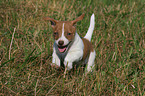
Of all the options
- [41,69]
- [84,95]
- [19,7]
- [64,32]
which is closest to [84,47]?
[64,32]

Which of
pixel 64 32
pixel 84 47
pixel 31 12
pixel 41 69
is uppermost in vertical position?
pixel 31 12

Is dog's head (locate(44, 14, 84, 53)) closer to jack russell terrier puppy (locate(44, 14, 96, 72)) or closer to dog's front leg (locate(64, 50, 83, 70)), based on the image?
jack russell terrier puppy (locate(44, 14, 96, 72))

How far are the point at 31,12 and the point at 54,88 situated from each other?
10.7 feet

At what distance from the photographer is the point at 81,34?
5.58 metres

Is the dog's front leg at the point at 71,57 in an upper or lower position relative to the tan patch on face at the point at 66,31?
lower

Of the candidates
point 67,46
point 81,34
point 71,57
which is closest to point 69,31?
point 67,46

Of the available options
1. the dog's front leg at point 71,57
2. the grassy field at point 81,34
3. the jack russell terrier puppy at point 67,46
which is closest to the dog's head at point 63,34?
the jack russell terrier puppy at point 67,46

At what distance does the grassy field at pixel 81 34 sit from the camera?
3.39 metres

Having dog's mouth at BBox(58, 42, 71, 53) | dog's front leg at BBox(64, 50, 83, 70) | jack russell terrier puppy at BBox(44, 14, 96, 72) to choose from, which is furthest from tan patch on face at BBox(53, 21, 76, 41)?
dog's front leg at BBox(64, 50, 83, 70)

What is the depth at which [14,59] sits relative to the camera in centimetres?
383

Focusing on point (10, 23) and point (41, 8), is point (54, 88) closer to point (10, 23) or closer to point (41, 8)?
point (10, 23)

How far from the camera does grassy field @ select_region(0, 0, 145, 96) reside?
3391 mm

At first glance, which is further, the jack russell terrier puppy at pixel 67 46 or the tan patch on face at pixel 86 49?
the tan patch on face at pixel 86 49

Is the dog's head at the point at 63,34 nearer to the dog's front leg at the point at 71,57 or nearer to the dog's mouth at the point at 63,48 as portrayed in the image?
the dog's mouth at the point at 63,48
